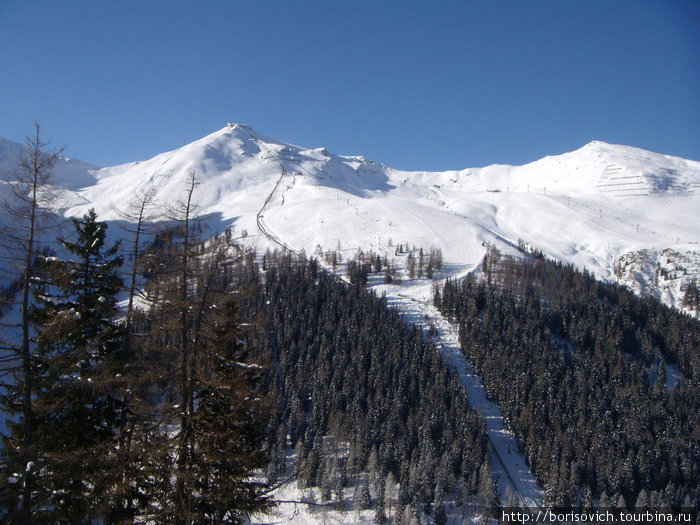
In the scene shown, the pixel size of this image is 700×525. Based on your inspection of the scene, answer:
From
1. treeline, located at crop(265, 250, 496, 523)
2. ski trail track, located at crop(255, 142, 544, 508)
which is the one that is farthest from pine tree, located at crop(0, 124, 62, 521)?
ski trail track, located at crop(255, 142, 544, 508)

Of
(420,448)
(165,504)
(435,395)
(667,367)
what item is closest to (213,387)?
(165,504)

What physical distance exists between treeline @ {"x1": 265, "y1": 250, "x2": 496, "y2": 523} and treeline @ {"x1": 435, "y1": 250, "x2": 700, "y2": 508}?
1329cm

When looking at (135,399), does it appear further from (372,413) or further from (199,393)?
(372,413)

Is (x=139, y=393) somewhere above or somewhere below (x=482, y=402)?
above

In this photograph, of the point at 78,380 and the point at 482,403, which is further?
the point at 482,403

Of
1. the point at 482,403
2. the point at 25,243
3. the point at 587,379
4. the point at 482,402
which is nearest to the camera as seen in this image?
the point at 25,243

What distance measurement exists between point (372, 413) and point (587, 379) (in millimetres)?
56800

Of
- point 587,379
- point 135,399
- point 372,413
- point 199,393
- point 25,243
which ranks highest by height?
point 25,243

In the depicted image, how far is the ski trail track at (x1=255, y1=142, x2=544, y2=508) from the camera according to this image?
273 feet

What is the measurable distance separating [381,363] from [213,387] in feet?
311

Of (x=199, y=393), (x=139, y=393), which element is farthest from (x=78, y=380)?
(x=199, y=393)

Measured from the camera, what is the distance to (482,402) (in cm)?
10500

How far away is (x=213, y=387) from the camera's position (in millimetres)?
13562

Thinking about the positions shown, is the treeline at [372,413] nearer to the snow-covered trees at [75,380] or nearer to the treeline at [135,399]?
the snow-covered trees at [75,380]
